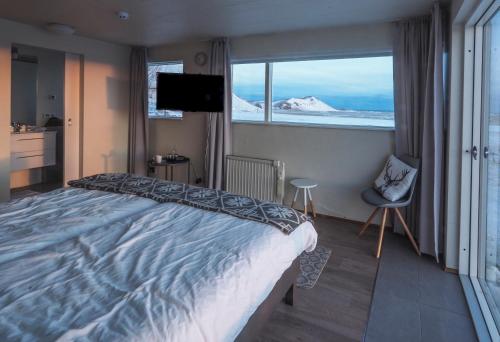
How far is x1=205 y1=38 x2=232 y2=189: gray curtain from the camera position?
4492 millimetres

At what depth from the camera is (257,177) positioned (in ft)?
14.5

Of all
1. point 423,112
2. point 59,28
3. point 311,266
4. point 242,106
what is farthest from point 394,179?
point 59,28

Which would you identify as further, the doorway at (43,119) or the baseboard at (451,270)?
the doorway at (43,119)

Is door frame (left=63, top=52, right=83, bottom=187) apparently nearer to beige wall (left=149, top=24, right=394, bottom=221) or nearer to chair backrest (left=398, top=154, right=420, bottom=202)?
beige wall (left=149, top=24, right=394, bottom=221)

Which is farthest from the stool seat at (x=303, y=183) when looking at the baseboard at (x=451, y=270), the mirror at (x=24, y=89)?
the mirror at (x=24, y=89)

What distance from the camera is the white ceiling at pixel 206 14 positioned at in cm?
316

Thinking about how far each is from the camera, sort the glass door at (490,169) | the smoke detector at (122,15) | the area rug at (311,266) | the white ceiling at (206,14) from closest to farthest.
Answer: the glass door at (490,169)
the area rug at (311,266)
the white ceiling at (206,14)
the smoke detector at (122,15)

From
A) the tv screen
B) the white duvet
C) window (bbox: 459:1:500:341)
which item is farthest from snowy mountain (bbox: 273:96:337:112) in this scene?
the white duvet

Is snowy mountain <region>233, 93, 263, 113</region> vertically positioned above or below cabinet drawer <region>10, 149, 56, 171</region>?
above

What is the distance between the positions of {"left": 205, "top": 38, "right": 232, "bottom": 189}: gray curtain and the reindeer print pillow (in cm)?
197

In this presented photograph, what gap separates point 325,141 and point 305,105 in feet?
1.73

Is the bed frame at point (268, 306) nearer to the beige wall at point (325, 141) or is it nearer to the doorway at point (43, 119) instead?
the beige wall at point (325, 141)

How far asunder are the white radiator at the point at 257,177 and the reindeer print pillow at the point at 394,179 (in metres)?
1.18

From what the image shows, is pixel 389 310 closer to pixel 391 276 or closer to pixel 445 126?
pixel 391 276
